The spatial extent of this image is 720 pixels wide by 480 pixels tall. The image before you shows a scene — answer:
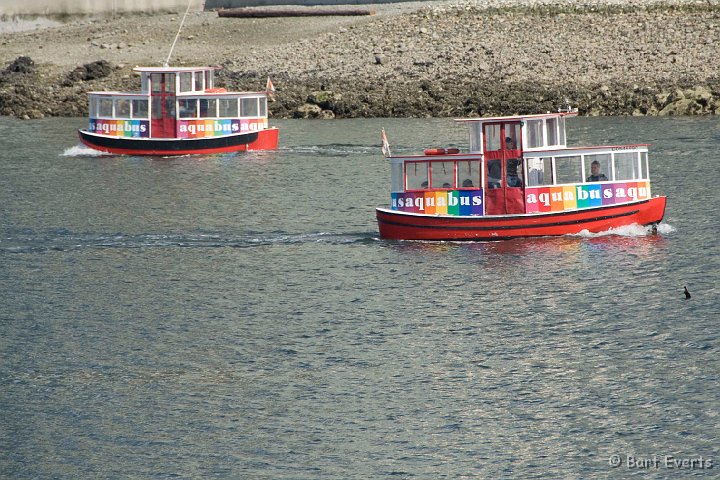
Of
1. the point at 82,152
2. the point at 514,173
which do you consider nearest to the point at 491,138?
the point at 514,173

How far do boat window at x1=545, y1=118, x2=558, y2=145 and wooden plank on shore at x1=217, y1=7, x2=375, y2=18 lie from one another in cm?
5244

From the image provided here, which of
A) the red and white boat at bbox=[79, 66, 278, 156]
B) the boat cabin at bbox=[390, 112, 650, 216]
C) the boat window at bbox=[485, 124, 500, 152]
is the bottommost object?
the boat cabin at bbox=[390, 112, 650, 216]

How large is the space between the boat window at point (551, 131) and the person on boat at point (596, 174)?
5.88 feet

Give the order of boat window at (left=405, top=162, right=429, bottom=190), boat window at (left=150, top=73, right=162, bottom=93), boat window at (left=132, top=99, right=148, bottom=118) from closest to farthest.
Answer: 1. boat window at (left=405, top=162, right=429, bottom=190)
2. boat window at (left=150, top=73, right=162, bottom=93)
3. boat window at (left=132, top=99, right=148, bottom=118)

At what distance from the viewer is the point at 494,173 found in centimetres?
4231

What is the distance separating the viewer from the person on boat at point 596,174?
42125 mm

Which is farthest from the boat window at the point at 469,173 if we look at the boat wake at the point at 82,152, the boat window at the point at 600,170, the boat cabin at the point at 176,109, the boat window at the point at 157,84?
the boat wake at the point at 82,152

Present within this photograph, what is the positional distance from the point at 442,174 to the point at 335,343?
1196cm

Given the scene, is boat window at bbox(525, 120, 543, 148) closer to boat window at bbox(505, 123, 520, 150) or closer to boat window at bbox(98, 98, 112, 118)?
boat window at bbox(505, 123, 520, 150)

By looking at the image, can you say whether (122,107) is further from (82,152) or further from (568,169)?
(568,169)

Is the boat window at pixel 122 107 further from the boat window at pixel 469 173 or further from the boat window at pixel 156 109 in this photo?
the boat window at pixel 469 173

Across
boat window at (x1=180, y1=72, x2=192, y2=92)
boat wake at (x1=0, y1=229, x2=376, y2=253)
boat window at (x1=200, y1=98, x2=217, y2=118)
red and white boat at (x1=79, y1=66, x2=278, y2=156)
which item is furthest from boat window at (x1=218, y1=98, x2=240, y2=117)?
boat wake at (x1=0, y1=229, x2=376, y2=253)

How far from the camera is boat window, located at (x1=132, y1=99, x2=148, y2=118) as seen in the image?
6612 centimetres

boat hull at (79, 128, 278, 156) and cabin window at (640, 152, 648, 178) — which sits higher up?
boat hull at (79, 128, 278, 156)
